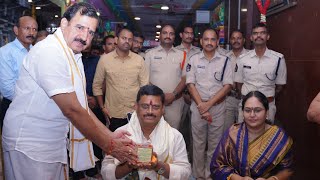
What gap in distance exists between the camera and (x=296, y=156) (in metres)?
4.09

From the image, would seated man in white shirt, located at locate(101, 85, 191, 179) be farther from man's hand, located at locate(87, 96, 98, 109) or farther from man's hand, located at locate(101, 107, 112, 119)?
man's hand, located at locate(87, 96, 98, 109)

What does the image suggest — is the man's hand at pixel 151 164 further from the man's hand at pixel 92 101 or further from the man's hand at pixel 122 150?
the man's hand at pixel 92 101

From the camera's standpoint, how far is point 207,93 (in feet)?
14.3

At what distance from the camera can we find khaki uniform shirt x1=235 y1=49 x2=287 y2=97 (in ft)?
13.7

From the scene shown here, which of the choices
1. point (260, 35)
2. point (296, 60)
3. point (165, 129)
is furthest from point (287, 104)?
point (165, 129)

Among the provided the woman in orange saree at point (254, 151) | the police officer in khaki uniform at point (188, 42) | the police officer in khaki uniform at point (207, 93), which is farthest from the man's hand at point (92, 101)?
the woman in orange saree at point (254, 151)

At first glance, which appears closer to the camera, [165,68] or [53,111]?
[53,111]

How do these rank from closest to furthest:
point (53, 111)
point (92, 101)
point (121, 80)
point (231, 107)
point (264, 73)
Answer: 1. point (53, 111)
2. point (264, 73)
3. point (121, 80)
4. point (92, 101)
5. point (231, 107)

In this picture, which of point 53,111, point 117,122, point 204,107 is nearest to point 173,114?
point 204,107

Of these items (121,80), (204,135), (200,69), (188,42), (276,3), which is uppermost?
(276,3)

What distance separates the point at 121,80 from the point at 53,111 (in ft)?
7.66

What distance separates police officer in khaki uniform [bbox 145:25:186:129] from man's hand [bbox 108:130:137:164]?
2378 mm

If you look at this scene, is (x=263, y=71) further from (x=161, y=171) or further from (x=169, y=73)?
(x=161, y=171)

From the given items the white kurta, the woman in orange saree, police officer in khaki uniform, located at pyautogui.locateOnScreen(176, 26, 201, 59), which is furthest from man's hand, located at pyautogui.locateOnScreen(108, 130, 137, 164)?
police officer in khaki uniform, located at pyautogui.locateOnScreen(176, 26, 201, 59)
